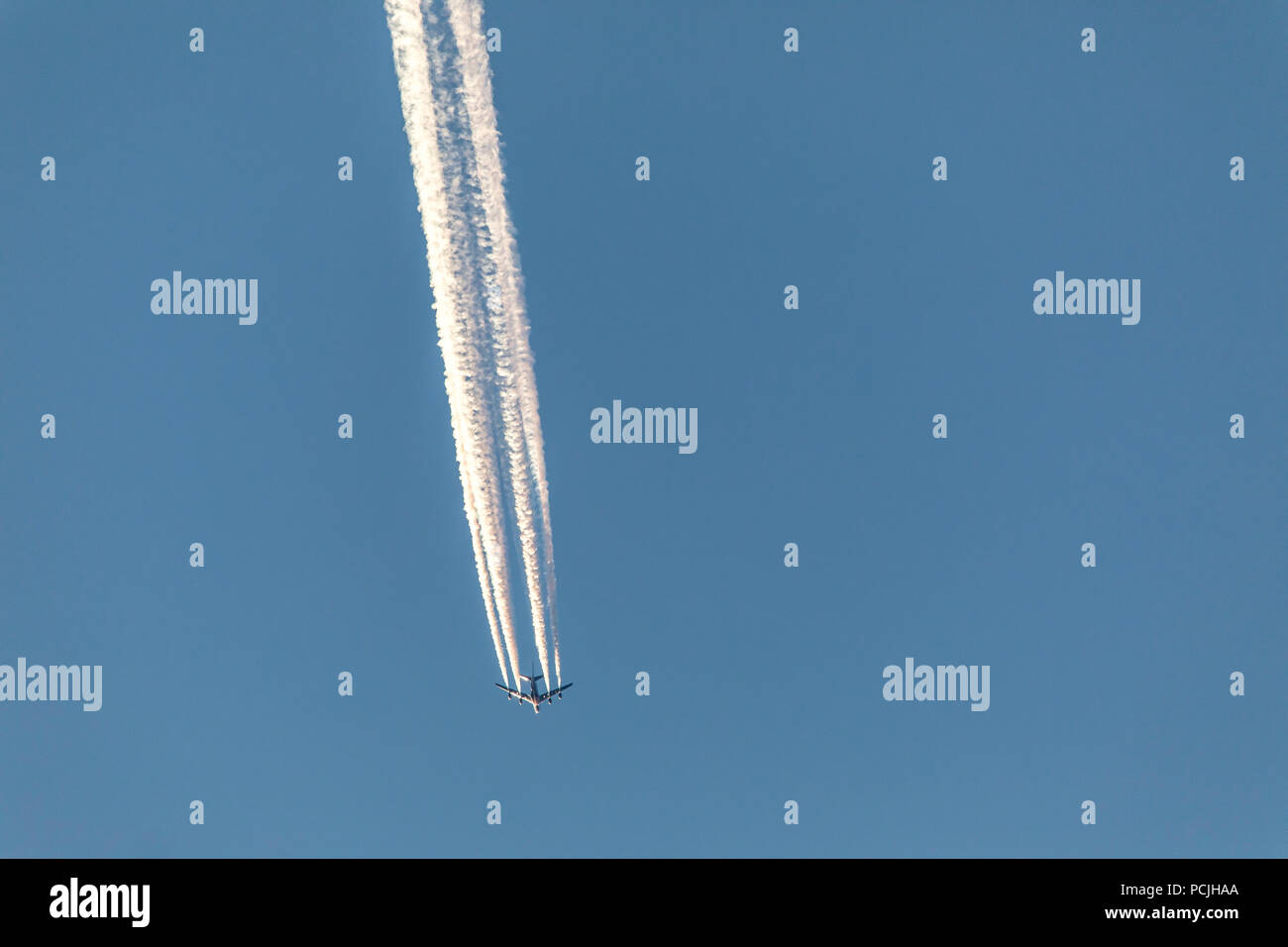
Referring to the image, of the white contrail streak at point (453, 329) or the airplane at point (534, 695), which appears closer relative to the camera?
the white contrail streak at point (453, 329)

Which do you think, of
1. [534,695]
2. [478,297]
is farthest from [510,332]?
[534,695]

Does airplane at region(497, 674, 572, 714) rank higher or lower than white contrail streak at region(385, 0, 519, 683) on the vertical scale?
lower

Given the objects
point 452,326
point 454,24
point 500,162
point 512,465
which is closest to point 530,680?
point 512,465

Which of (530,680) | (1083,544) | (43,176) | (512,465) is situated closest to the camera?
(512,465)
